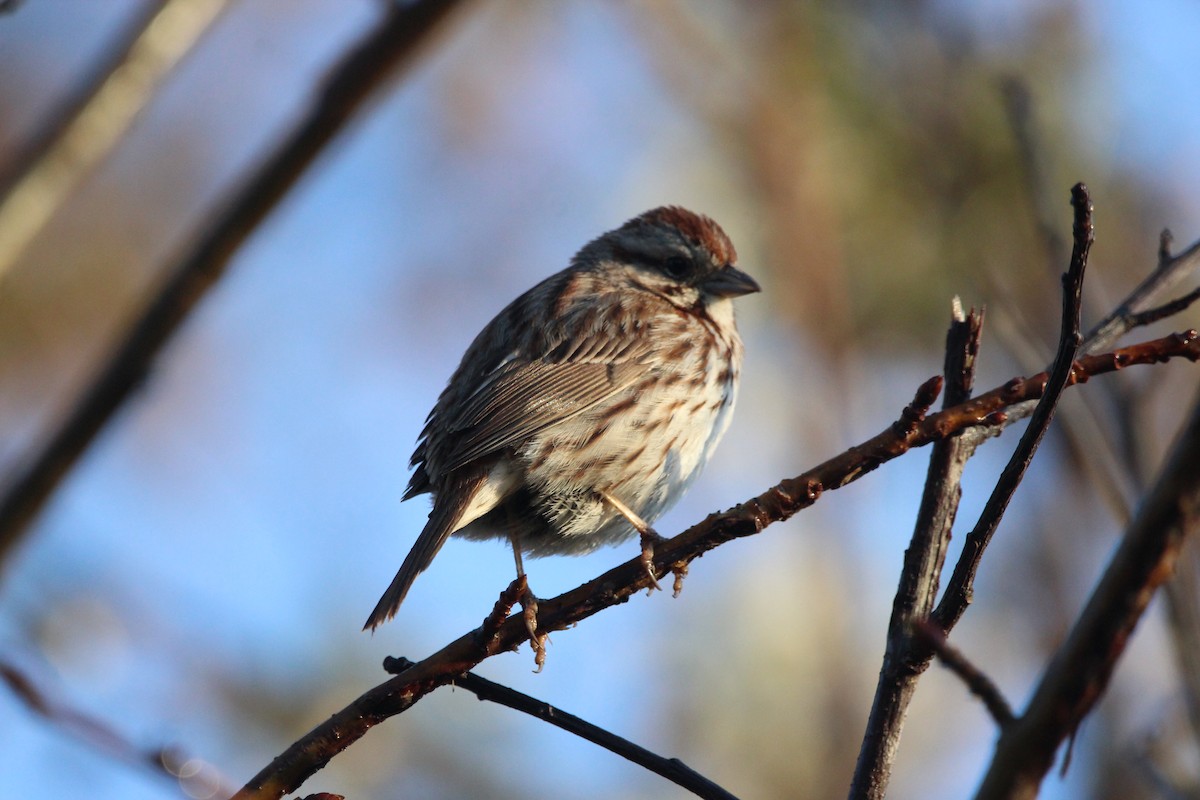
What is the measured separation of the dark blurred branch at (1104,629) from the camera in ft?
5.44

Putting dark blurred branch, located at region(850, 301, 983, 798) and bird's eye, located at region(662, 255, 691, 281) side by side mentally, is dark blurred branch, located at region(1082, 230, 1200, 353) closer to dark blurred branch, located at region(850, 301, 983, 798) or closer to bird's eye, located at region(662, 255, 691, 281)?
dark blurred branch, located at region(850, 301, 983, 798)

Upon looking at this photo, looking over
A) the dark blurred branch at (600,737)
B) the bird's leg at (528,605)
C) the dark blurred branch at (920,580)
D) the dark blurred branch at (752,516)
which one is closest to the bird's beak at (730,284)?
the bird's leg at (528,605)

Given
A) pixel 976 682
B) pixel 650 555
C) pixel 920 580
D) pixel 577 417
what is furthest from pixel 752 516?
pixel 577 417

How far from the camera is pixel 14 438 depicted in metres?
8.53

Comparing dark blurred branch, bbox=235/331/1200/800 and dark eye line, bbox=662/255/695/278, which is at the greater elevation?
dark eye line, bbox=662/255/695/278

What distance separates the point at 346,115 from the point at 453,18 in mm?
342

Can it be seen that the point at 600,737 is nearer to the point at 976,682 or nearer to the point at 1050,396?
the point at 976,682

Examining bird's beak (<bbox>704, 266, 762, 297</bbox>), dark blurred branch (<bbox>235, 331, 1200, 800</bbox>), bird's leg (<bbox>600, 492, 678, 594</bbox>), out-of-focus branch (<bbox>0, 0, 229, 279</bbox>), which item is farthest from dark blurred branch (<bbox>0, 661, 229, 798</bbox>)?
bird's beak (<bbox>704, 266, 762, 297</bbox>)

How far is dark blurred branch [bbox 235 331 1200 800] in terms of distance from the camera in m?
2.48

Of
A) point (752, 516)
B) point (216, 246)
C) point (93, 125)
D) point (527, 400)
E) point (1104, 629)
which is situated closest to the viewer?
point (1104, 629)

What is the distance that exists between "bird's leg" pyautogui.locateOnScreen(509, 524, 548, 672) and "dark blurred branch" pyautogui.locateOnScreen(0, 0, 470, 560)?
0.97 metres

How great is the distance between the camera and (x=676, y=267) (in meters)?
6.13

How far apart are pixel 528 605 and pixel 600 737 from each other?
0.81 m

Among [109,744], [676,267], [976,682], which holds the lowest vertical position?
[109,744]
